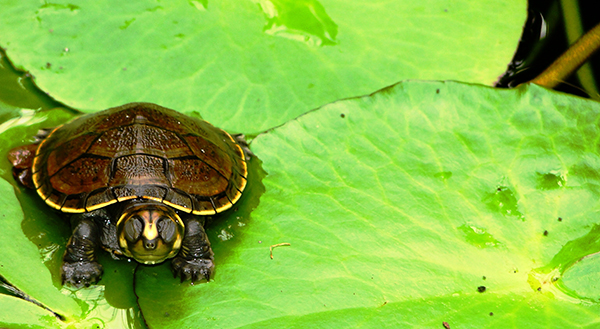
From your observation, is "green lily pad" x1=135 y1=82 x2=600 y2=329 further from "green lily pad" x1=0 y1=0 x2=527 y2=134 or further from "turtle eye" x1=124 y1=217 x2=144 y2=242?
"green lily pad" x1=0 y1=0 x2=527 y2=134

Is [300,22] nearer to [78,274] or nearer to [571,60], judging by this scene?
[571,60]

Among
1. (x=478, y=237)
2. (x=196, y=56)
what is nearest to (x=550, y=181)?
(x=478, y=237)

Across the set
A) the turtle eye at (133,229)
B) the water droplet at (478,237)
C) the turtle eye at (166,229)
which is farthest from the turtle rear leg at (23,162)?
the water droplet at (478,237)

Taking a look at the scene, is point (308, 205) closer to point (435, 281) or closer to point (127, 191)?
point (435, 281)

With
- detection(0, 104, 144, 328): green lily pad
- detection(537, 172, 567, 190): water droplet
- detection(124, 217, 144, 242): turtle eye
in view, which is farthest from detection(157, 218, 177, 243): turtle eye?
detection(537, 172, 567, 190): water droplet

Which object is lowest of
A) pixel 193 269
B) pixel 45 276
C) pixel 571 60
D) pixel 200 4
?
pixel 45 276

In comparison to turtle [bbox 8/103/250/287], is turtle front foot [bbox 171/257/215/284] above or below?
below

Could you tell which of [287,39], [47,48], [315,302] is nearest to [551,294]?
[315,302]

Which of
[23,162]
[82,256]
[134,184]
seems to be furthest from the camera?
[23,162]
